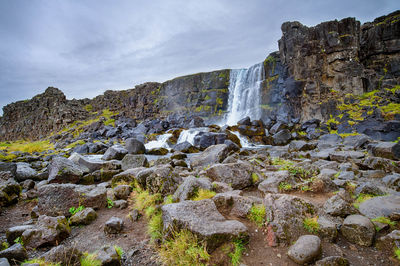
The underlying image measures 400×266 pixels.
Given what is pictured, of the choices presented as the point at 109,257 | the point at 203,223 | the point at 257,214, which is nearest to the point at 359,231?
the point at 257,214

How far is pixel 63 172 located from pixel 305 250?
→ 36.1 feet

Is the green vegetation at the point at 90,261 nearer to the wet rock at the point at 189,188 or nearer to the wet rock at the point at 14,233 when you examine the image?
the wet rock at the point at 14,233

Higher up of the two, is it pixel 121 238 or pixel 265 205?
pixel 265 205

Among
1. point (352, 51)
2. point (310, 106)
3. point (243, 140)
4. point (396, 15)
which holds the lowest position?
point (243, 140)

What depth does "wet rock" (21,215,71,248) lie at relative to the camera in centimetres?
481

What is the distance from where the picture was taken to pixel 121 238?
215 inches

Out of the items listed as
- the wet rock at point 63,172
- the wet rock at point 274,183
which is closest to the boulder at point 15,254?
the wet rock at point 274,183

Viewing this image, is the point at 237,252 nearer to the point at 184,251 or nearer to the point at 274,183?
the point at 184,251

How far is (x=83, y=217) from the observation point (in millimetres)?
6355

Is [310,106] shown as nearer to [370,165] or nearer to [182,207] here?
[370,165]

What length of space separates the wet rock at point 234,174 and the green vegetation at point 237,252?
3524mm

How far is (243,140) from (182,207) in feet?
92.5

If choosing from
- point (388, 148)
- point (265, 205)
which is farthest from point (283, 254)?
point (388, 148)

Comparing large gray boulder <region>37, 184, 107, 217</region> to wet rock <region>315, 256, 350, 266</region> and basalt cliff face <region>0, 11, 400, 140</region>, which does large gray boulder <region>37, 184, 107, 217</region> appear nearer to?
wet rock <region>315, 256, 350, 266</region>
